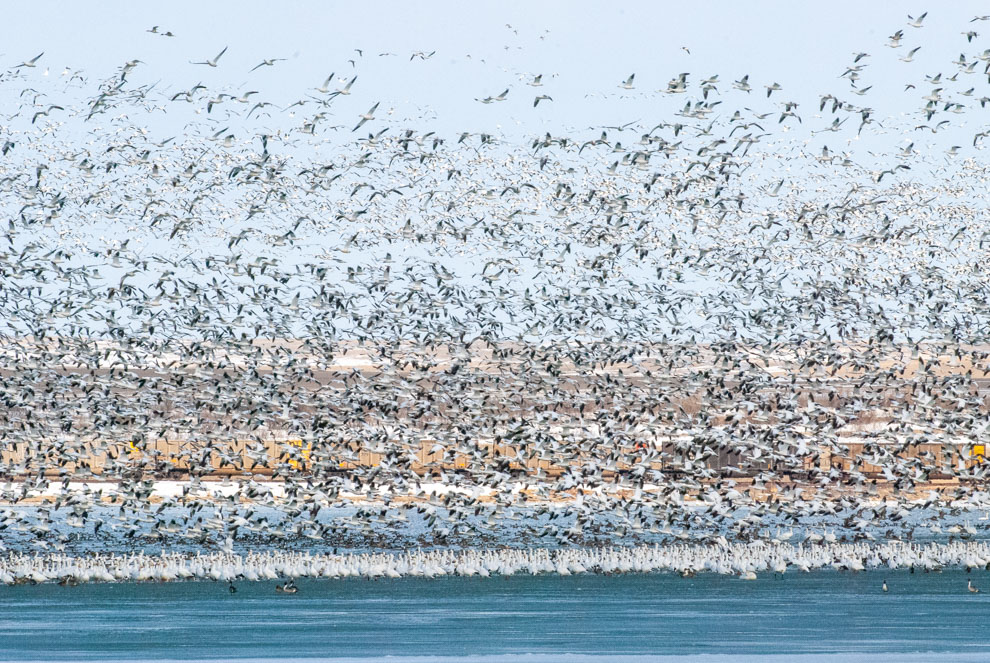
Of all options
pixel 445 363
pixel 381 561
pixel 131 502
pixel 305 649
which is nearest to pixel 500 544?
pixel 381 561

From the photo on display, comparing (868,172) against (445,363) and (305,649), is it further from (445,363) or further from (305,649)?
(445,363)

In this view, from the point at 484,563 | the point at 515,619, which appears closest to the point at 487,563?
the point at 484,563

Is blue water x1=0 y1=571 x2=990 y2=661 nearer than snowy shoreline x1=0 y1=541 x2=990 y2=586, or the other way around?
blue water x1=0 y1=571 x2=990 y2=661

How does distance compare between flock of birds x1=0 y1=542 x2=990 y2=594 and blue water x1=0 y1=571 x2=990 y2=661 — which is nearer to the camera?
blue water x1=0 y1=571 x2=990 y2=661

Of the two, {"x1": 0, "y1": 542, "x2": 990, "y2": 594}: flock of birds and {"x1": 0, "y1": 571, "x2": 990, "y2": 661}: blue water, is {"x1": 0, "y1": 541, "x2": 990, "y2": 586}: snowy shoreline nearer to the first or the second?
{"x1": 0, "y1": 542, "x2": 990, "y2": 594}: flock of birds

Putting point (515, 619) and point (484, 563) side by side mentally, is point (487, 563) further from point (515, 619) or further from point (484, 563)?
point (515, 619)

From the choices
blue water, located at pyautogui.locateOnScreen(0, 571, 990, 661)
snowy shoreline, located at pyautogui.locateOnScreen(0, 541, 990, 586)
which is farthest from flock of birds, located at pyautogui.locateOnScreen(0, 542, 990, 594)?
blue water, located at pyautogui.locateOnScreen(0, 571, 990, 661)

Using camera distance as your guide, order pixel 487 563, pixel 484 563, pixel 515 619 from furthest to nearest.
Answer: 1. pixel 484 563
2. pixel 487 563
3. pixel 515 619

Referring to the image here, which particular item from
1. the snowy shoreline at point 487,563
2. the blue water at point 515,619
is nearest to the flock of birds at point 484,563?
the snowy shoreline at point 487,563

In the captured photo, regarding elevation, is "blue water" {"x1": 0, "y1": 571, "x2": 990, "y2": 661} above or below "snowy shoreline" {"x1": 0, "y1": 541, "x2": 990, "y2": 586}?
above

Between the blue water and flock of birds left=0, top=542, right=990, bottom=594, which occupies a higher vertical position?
the blue water
